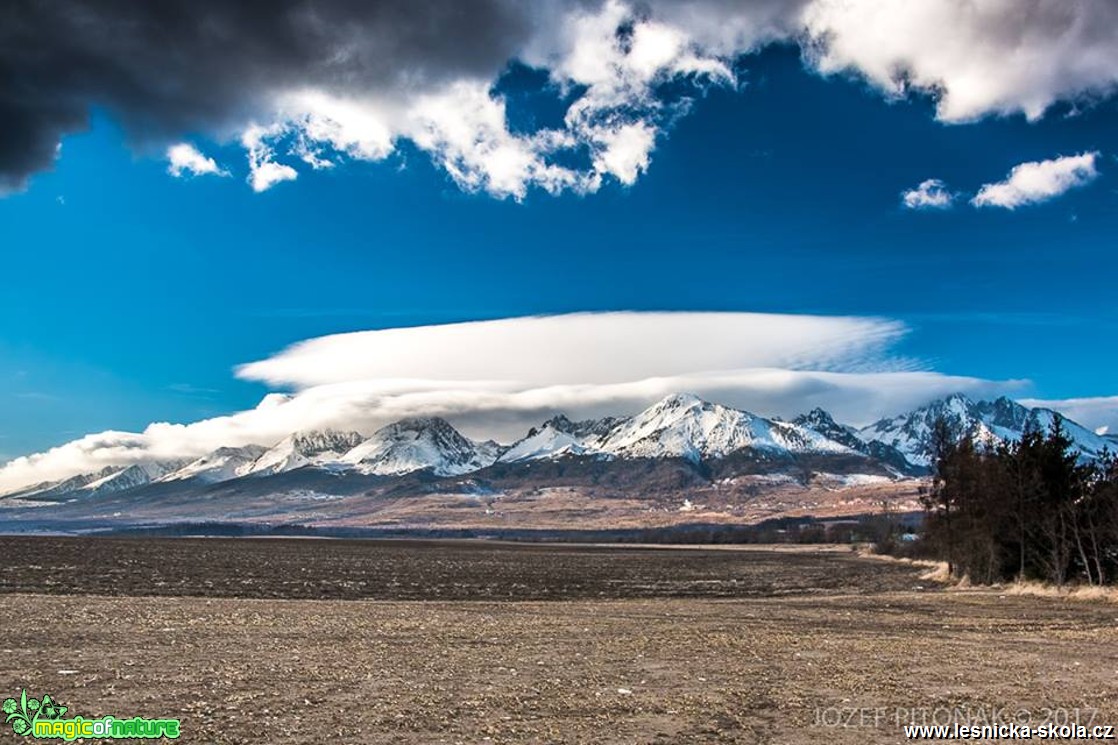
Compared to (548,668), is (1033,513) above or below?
above

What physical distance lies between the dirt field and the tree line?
14878 mm

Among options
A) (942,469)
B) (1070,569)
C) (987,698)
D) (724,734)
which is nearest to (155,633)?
(724,734)

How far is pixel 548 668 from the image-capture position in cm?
2211

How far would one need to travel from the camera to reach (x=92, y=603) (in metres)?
39.0

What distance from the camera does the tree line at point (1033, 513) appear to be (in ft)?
190

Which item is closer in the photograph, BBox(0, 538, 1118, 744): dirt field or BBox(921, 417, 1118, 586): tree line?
BBox(0, 538, 1118, 744): dirt field

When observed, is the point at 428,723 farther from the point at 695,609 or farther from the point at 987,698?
the point at 695,609

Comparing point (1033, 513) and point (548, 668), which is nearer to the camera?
point (548, 668)

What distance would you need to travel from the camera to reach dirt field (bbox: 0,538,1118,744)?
15.6 m

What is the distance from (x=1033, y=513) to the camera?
62406 mm

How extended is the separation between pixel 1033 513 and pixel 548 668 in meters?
53.7

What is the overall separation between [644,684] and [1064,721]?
8601mm

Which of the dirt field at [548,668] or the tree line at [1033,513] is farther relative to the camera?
the tree line at [1033,513]

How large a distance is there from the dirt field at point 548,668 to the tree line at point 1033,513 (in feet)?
48.8
